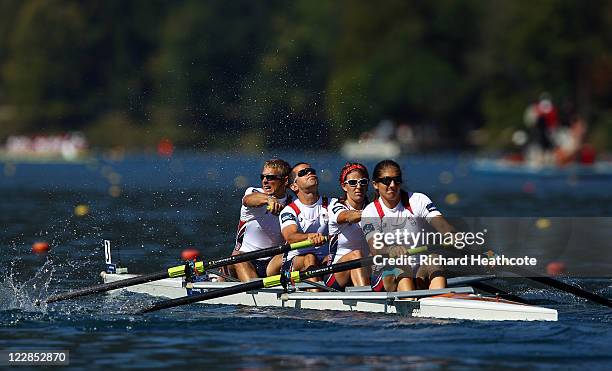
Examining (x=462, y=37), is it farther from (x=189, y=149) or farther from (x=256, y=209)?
(x=256, y=209)

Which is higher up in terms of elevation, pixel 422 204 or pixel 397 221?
pixel 422 204

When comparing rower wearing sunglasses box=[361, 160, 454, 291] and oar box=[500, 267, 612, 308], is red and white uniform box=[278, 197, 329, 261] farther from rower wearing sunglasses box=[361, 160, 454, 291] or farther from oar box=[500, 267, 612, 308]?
oar box=[500, 267, 612, 308]

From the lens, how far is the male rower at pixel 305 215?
51.3 feet

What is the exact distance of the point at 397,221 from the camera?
48.5ft

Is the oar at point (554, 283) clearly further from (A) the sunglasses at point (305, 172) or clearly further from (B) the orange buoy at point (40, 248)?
(B) the orange buoy at point (40, 248)

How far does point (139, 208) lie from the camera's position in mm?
31141

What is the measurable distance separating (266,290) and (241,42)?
89.8 metres

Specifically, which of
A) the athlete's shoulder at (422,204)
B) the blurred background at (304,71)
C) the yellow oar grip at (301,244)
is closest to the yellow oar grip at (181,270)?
the yellow oar grip at (301,244)

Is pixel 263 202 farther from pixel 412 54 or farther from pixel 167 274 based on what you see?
pixel 412 54

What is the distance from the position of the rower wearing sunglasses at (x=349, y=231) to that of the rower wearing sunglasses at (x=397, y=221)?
454 mm

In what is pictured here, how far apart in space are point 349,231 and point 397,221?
2.81 ft

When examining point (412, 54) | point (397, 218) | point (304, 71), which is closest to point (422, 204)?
point (397, 218)

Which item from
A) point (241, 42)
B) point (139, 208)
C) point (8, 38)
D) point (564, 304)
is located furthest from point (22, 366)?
point (8, 38)

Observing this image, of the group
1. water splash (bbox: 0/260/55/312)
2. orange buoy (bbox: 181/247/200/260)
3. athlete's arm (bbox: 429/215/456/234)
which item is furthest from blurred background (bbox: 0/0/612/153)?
athlete's arm (bbox: 429/215/456/234)
